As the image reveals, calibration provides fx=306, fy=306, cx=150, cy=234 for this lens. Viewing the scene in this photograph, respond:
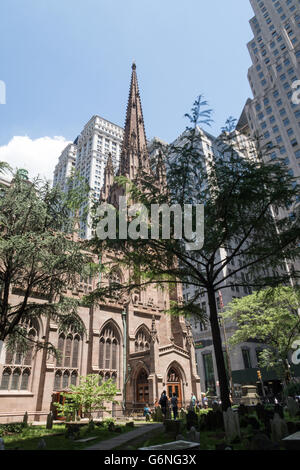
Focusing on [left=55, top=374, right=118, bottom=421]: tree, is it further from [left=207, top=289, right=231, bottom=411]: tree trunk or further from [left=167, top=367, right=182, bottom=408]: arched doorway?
Answer: [left=167, top=367, right=182, bottom=408]: arched doorway

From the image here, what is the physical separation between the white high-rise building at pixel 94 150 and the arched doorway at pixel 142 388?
98.0 meters

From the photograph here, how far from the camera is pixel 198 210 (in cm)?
1359

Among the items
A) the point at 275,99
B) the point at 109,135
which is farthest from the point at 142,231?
the point at 109,135

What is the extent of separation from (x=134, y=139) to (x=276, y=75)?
36.8 m

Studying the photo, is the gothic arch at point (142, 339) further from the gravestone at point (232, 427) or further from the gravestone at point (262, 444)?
the gravestone at point (262, 444)

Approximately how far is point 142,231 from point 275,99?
216ft

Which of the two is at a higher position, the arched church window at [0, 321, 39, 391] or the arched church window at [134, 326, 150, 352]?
the arched church window at [134, 326, 150, 352]

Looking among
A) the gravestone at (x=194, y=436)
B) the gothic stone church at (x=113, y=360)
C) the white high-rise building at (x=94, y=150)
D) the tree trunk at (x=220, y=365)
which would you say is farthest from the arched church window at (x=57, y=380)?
the white high-rise building at (x=94, y=150)

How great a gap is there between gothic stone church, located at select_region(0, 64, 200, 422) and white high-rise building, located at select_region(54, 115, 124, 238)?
306 ft

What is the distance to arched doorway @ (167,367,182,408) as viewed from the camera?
27.9 metres

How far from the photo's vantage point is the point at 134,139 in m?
58.2

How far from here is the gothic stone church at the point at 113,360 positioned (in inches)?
872

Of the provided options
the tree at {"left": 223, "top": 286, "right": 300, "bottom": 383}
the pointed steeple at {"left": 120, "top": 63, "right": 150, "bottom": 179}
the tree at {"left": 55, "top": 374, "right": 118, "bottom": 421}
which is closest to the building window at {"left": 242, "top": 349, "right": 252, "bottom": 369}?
the tree at {"left": 223, "top": 286, "right": 300, "bottom": 383}

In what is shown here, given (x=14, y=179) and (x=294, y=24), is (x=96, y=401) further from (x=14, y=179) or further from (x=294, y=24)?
(x=294, y=24)
